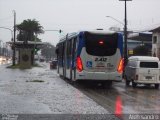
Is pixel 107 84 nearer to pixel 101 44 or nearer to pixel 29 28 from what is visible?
pixel 101 44

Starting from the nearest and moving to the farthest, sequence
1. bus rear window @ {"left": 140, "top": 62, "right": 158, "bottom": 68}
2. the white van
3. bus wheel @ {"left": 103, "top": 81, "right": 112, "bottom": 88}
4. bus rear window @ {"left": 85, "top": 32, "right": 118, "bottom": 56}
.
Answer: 1. bus rear window @ {"left": 85, "top": 32, "right": 118, "bottom": 56}
2. the white van
3. bus wheel @ {"left": 103, "top": 81, "right": 112, "bottom": 88}
4. bus rear window @ {"left": 140, "top": 62, "right": 158, "bottom": 68}

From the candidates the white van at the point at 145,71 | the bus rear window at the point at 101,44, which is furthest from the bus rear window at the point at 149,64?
the bus rear window at the point at 101,44

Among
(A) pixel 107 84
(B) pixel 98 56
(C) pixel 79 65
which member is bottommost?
(A) pixel 107 84

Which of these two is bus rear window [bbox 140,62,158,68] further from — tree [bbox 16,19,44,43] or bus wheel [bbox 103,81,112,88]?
tree [bbox 16,19,44,43]

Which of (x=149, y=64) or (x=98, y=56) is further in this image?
(x=149, y=64)

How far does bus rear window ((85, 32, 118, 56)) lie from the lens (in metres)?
28.2

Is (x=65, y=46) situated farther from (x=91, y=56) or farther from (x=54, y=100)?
(x=54, y=100)

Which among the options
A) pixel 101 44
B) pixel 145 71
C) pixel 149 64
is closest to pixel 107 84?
pixel 145 71

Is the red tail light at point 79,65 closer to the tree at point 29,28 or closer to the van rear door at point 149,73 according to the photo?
the van rear door at point 149,73

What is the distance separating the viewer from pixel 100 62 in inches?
1101

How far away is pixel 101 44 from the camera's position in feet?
92.9

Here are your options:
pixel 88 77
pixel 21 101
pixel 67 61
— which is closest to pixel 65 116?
pixel 21 101

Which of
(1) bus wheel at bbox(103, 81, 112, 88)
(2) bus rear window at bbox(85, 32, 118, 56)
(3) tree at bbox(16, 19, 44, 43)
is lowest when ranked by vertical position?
(1) bus wheel at bbox(103, 81, 112, 88)

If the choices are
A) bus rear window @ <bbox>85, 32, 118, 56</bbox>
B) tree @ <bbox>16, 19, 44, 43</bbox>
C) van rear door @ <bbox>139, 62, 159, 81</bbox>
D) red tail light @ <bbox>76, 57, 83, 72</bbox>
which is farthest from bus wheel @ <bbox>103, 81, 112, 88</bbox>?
tree @ <bbox>16, 19, 44, 43</bbox>
